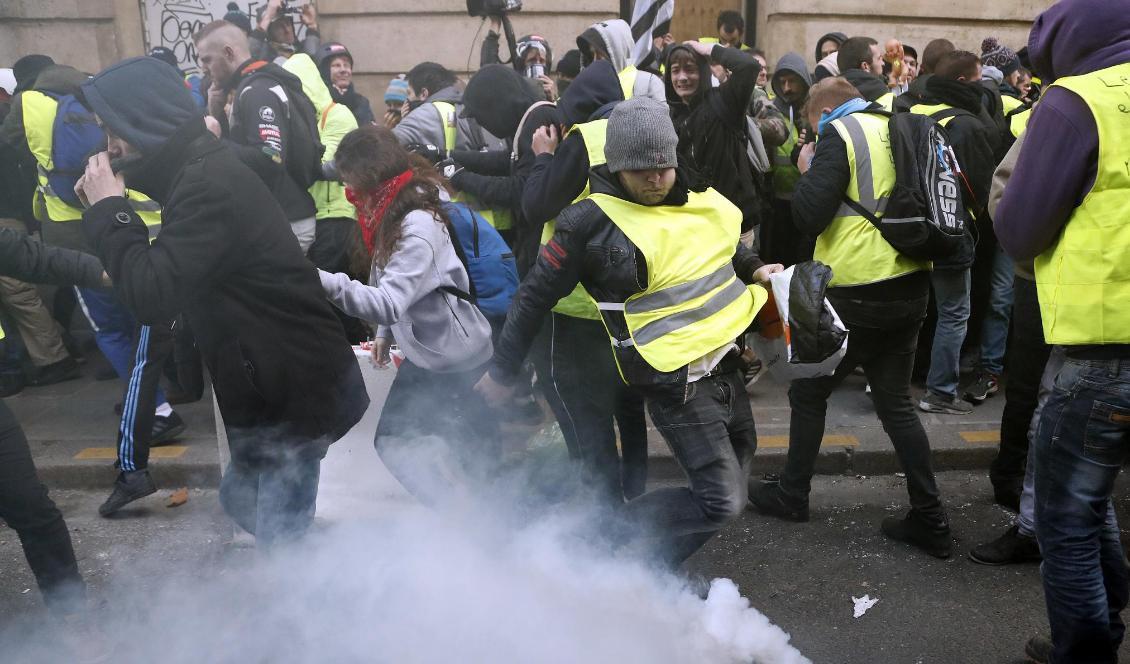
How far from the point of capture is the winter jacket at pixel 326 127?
5.52 m

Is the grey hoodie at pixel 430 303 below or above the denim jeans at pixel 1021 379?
above

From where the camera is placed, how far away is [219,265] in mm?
2602

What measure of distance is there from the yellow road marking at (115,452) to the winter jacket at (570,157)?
2486 mm

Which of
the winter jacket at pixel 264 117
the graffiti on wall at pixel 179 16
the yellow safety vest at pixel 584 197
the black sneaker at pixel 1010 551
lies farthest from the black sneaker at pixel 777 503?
the graffiti on wall at pixel 179 16

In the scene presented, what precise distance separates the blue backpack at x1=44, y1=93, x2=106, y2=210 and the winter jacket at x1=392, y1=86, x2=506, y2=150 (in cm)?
179

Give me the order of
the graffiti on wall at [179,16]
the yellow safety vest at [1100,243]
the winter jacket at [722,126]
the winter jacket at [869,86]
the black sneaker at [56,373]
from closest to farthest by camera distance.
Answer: the yellow safety vest at [1100,243]
the winter jacket at [869,86]
the winter jacket at [722,126]
the black sneaker at [56,373]
the graffiti on wall at [179,16]

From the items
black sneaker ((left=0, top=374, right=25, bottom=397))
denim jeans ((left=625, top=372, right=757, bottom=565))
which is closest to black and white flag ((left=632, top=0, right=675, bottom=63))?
denim jeans ((left=625, top=372, right=757, bottom=565))

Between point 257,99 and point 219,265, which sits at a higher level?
point 257,99

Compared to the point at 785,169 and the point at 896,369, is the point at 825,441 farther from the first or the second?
the point at 785,169

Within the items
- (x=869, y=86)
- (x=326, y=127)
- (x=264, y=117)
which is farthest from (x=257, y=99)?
(x=869, y=86)

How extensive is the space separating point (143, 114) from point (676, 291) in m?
1.66

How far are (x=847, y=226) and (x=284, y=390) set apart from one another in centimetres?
228

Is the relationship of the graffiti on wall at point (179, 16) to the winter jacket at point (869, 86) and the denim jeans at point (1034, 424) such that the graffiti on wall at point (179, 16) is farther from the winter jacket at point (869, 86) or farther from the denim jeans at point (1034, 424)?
the denim jeans at point (1034, 424)

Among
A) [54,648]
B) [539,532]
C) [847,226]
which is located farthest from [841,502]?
[54,648]
